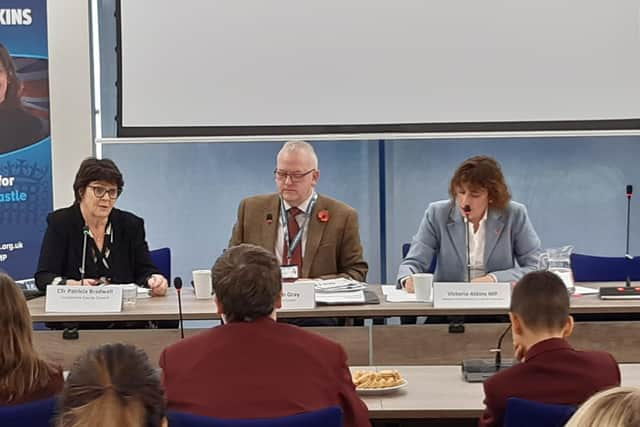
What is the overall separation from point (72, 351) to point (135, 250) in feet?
2.83

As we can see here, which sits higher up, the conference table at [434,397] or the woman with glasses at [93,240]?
the woman with glasses at [93,240]

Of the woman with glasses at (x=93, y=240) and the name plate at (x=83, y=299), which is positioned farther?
the woman with glasses at (x=93, y=240)

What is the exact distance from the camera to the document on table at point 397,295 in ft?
12.1

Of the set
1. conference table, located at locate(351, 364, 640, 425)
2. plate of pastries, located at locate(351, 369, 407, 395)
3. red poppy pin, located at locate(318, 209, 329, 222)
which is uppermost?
red poppy pin, located at locate(318, 209, 329, 222)

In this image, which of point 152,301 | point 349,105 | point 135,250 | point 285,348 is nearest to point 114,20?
point 349,105

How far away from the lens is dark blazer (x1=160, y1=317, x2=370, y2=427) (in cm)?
220

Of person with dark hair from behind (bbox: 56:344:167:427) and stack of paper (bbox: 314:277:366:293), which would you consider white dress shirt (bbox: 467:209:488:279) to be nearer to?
stack of paper (bbox: 314:277:366:293)

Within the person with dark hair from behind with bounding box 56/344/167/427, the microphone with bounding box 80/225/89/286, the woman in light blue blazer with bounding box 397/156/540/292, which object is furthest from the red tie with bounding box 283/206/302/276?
the person with dark hair from behind with bounding box 56/344/167/427

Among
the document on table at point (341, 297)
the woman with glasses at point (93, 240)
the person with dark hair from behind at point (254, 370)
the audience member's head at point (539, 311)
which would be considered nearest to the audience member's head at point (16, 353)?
the person with dark hair from behind at point (254, 370)

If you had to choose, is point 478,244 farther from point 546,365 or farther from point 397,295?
point 546,365

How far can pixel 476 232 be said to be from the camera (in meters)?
4.31

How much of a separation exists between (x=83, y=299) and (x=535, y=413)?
2.03m

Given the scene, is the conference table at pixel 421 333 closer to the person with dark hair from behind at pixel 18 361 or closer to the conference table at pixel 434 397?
the conference table at pixel 434 397

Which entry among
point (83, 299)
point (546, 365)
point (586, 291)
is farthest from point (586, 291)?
point (83, 299)
